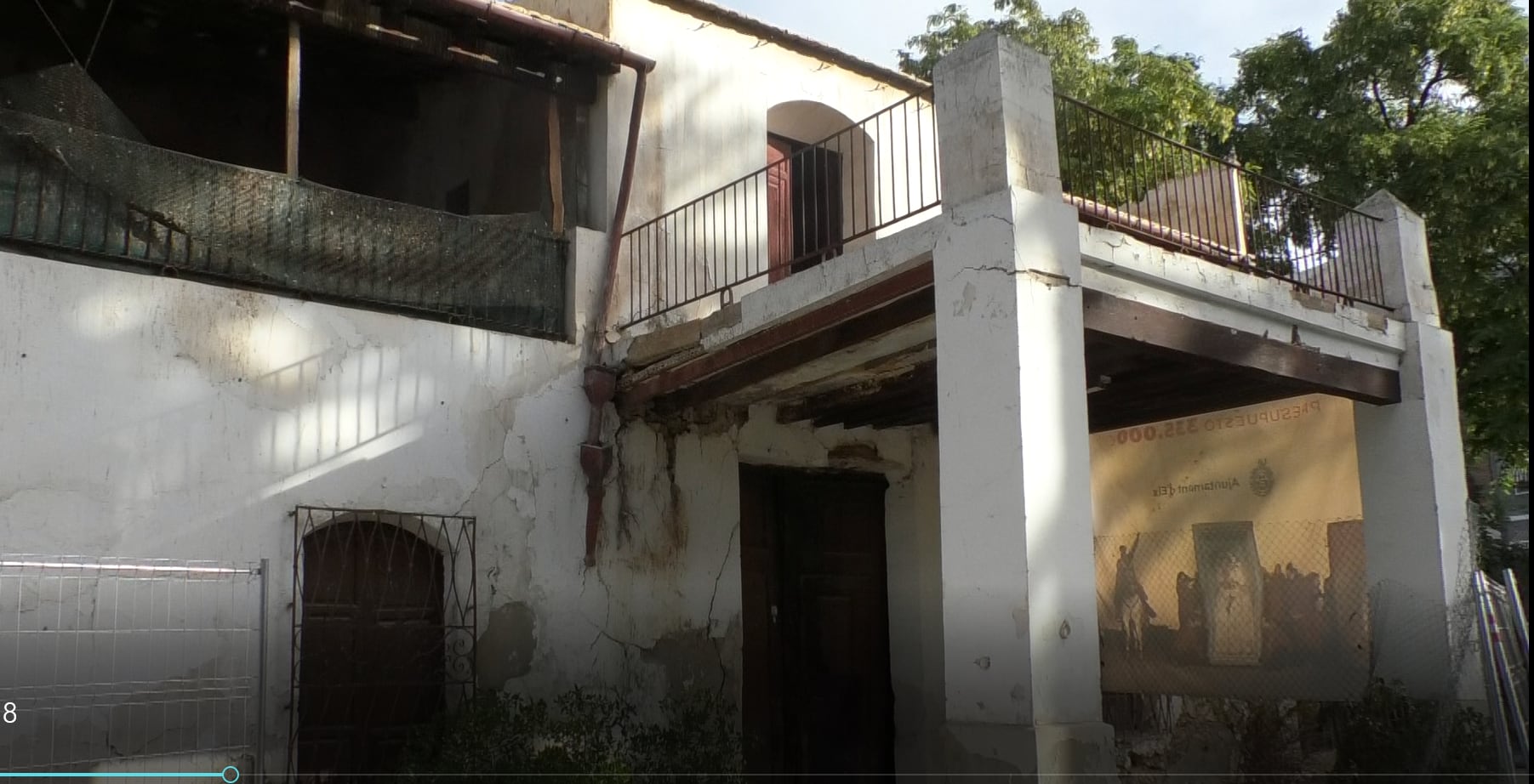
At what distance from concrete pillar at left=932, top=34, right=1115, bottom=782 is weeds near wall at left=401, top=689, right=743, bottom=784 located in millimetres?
2401

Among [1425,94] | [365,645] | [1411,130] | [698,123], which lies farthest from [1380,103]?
[365,645]

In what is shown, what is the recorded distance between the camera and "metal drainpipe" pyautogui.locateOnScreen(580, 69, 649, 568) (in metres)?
8.92

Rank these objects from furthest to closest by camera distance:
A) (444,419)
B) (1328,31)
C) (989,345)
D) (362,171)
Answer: (1328,31) → (362,171) → (444,419) → (989,345)

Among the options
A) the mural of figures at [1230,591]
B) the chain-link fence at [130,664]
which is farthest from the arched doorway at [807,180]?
the chain-link fence at [130,664]

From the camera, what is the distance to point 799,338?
7883mm

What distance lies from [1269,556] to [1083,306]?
391 cm

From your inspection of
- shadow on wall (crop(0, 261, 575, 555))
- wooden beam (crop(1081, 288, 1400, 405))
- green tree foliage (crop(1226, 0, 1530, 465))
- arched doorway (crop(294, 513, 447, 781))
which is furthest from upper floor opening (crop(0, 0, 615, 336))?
green tree foliage (crop(1226, 0, 1530, 465))

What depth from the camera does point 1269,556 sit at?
31.9 ft

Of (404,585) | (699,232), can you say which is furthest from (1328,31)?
(404,585)

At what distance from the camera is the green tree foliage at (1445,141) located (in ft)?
36.1

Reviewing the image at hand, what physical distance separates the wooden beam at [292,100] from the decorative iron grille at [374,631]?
224cm

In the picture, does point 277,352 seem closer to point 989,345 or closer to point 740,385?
point 740,385

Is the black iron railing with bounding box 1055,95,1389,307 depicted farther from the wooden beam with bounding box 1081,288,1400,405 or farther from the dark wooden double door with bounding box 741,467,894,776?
the dark wooden double door with bounding box 741,467,894,776

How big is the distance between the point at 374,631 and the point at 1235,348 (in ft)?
18.3
